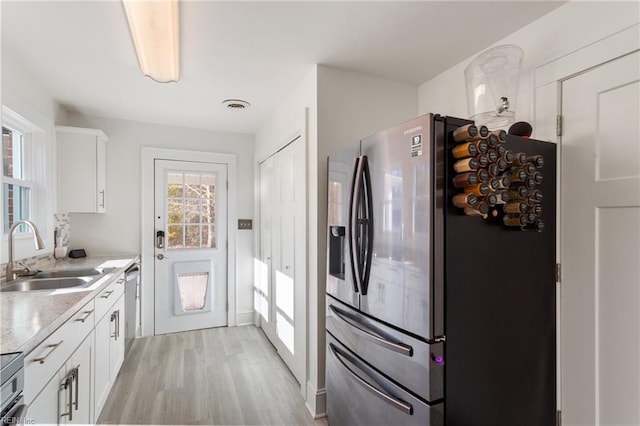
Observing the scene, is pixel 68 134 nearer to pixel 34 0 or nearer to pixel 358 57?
pixel 34 0

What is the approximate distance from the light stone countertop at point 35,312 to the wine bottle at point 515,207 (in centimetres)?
192

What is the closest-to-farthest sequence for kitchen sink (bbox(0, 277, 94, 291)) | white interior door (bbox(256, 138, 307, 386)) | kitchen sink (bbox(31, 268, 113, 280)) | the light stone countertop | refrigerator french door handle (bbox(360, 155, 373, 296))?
the light stone countertop, refrigerator french door handle (bbox(360, 155, 373, 296)), kitchen sink (bbox(0, 277, 94, 291)), kitchen sink (bbox(31, 268, 113, 280)), white interior door (bbox(256, 138, 307, 386))

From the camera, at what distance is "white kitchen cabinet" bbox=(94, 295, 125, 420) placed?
78.6 inches

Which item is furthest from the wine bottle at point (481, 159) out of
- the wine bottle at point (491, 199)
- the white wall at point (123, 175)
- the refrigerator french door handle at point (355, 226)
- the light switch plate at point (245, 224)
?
the white wall at point (123, 175)

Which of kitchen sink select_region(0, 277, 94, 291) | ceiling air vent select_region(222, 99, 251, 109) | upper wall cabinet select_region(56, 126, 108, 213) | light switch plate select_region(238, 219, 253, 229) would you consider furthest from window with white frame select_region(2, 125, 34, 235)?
light switch plate select_region(238, 219, 253, 229)

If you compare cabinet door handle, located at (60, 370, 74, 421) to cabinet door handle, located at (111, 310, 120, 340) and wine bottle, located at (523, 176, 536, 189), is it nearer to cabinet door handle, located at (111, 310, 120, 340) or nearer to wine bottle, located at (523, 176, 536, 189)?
cabinet door handle, located at (111, 310, 120, 340)

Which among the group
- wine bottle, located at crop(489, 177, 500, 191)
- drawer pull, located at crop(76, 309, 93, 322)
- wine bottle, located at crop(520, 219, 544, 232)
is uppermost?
wine bottle, located at crop(489, 177, 500, 191)

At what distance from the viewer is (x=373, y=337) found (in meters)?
1.50

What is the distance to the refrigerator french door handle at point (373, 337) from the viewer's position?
133cm

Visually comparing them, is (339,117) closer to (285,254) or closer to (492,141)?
(492,141)

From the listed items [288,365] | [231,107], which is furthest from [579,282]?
[231,107]

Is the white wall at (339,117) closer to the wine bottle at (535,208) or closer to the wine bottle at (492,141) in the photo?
the wine bottle at (492,141)

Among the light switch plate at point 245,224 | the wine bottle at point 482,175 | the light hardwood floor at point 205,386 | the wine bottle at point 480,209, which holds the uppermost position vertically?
the wine bottle at point 482,175

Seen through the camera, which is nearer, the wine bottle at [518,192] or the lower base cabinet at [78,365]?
the lower base cabinet at [78,365]
